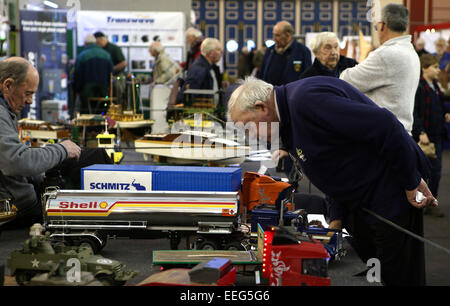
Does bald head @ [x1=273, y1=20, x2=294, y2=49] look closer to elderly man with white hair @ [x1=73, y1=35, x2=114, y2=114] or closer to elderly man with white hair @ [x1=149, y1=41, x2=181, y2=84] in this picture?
elderly man with white hair @ [x1=149, y1=41, x2=181, y2=84]

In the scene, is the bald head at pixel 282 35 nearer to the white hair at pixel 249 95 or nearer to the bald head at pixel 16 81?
the bald head at pixel 16 81

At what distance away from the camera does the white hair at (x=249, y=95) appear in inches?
75.3

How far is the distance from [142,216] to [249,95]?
0.54 meters

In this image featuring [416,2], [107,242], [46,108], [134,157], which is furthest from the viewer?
[416,2]

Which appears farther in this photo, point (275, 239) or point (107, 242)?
point (107, 242)

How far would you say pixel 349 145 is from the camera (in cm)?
202

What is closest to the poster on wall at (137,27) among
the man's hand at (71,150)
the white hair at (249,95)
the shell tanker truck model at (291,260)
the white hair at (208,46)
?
the white hair at (208,46)

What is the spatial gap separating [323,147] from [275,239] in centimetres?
52

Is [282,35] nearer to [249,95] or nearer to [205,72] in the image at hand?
[205,72]

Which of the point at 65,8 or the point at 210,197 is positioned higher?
the point at 65,8

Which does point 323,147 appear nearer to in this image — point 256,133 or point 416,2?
point 256,133

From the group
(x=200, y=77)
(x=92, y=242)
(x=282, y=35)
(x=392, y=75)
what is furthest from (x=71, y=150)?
(x=282, y=35)

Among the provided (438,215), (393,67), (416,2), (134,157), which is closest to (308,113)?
(393,67)
